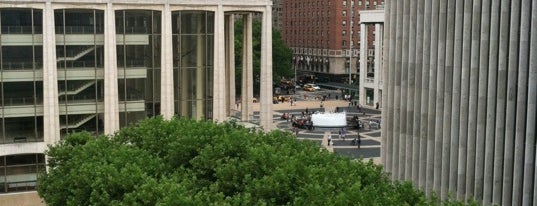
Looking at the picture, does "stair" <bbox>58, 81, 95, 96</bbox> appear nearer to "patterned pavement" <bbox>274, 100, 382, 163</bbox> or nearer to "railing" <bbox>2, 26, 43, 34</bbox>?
"railing" <bbox>2, 26, 43, 34</bbox>

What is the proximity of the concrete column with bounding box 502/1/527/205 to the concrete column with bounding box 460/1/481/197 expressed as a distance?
242cm

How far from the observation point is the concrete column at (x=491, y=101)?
132 feet

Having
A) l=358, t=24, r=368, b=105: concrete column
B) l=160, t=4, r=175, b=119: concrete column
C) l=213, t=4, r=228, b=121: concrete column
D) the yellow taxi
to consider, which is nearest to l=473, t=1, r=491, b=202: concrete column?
l=213, t=4, r=228, b=121: concrete column

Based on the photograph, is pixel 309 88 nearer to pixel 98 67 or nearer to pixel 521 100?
pixel 98 67

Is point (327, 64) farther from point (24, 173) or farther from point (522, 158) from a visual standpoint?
point (522, 158)

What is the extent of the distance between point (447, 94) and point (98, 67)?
30.7m

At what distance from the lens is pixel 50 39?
196ft

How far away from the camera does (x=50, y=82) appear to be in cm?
6034

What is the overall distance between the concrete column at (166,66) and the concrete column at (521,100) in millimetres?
32482

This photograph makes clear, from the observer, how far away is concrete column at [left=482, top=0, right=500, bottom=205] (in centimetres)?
4019

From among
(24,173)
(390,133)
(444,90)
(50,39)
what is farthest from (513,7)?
(24,173)

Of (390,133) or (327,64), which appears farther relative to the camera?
(327,64)

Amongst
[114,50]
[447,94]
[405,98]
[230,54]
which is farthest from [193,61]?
[447,94]

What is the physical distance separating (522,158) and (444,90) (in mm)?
7040
